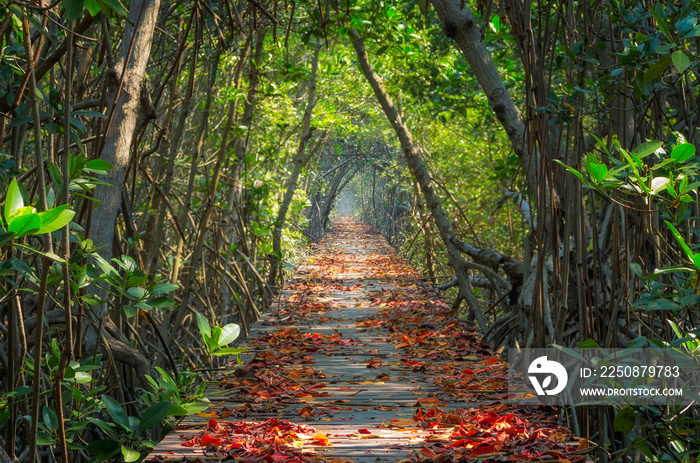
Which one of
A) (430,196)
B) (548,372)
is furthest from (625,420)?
(430,196)

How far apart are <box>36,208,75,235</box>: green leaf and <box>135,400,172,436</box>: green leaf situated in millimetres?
725

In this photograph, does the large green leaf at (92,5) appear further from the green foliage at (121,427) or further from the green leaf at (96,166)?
the green foliage at (121,427)

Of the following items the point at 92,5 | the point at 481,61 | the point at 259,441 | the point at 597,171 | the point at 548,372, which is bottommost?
the point at 259,441

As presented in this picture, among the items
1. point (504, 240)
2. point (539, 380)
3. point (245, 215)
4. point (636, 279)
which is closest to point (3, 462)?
point (636, 279)

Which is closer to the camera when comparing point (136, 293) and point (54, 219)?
point (54, 219)

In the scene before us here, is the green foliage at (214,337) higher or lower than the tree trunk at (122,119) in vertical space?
lower

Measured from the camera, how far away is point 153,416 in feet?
5.18

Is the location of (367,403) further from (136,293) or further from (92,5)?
(92,5)

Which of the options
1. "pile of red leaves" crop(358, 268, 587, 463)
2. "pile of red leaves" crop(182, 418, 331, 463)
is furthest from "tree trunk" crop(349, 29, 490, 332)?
"pile of red leaves" crop(182, 418, 331, 463)

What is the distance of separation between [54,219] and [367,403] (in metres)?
2.14

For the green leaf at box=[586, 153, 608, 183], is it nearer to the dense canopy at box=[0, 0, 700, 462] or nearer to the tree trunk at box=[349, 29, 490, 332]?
the dense canopy at box=[0, 0, 700, 462]

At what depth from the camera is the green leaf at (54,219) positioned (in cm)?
100

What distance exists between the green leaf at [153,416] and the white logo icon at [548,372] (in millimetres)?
1513

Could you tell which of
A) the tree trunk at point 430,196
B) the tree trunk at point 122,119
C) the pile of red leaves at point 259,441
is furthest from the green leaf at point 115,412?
the tree trunk at point 430,196
